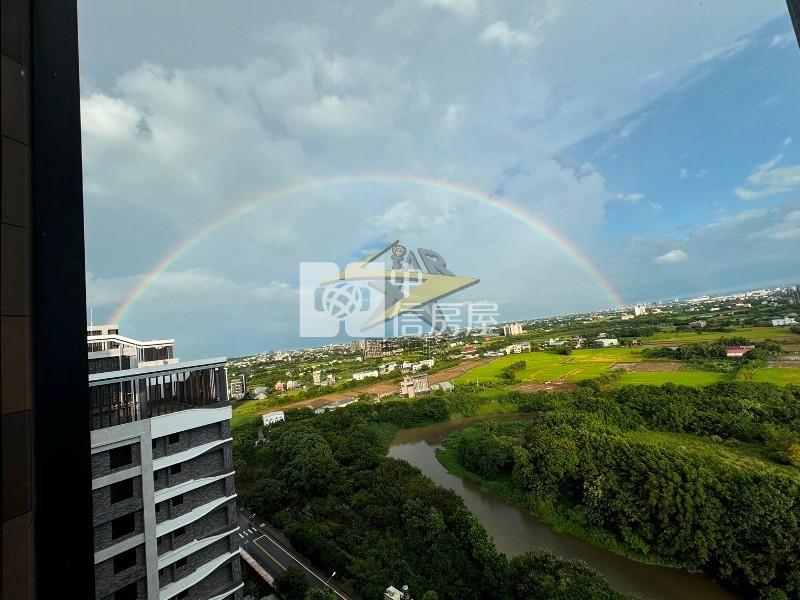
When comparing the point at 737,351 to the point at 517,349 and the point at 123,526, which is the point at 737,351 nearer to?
the point at 517,349

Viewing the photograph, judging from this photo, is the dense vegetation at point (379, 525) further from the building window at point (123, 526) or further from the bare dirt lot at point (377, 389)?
the bare dirt lot at point (377, 389)

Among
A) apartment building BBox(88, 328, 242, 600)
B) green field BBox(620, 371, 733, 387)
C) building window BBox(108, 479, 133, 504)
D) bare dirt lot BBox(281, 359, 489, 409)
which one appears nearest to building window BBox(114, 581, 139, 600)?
apartment building BBox(88, 328, 242, 600)

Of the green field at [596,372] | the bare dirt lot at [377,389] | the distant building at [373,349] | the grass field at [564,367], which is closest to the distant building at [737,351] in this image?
the green field at [596,372]

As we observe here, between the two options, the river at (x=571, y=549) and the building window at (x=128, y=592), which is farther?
the river at (x=571, y=549)

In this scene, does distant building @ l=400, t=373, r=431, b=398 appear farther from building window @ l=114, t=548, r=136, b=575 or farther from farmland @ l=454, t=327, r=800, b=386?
building window @ l=114, t=548, r=136, b=575

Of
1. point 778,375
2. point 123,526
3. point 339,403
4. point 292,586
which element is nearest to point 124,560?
point 123,526

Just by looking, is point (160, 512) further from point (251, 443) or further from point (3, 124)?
point (251, 443)

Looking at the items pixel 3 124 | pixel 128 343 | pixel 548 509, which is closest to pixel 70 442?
pixel 3 124
